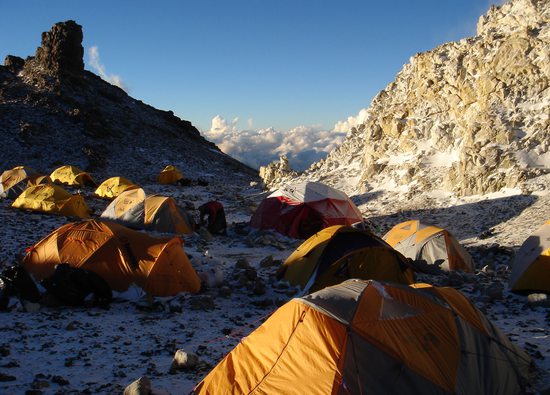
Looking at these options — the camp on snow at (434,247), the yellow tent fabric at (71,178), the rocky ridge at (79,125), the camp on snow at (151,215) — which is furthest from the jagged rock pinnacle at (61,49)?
the camp on snow at (434,247)

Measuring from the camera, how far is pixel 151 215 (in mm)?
17734

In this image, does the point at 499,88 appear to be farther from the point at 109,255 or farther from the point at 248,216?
the point at 109,255

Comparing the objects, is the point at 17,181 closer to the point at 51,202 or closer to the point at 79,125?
the point at 51,202

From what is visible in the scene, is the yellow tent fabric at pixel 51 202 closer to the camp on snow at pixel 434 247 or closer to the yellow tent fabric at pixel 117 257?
the yellow tent fabric at pixel 117 257

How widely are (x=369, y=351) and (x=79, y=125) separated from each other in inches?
2071

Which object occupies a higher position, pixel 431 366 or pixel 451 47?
pixel 451 47

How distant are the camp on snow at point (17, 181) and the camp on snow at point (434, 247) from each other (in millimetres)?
20237

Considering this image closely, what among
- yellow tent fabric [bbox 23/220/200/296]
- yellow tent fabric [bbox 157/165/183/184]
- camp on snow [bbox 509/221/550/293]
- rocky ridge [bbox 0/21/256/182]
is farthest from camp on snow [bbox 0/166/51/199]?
camp on snow [bbox 509/221/550/293]

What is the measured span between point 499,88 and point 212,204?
15.6 metres

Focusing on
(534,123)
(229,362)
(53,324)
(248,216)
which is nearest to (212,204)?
(248,216)

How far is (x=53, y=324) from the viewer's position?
8312mm

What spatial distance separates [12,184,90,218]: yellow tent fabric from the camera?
65.6 ft

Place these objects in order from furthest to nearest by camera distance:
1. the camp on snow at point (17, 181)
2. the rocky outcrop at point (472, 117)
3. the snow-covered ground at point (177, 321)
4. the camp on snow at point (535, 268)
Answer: the camp on snow at point (17, 181), the rocky outcrop at point (472, 117), the camp on snow at point (535, 268), the snow-covered ground at point (177, 321)

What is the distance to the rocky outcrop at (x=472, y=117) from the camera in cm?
2081
